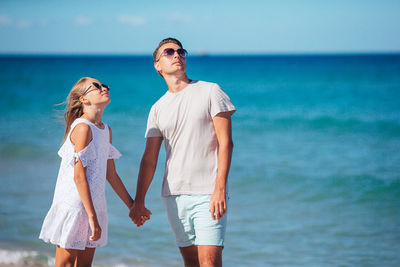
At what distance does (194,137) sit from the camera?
3.45 m

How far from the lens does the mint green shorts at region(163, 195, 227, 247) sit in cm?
334

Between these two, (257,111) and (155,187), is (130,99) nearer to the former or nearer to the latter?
(257,111)

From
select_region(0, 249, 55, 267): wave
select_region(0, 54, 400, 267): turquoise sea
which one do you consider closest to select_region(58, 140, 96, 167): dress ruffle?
select_region(0, 54, 400, 267): turquoise sea

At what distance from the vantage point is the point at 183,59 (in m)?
3.58

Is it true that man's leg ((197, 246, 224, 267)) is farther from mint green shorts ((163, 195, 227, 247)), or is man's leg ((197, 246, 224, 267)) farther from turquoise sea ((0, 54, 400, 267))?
turquoise sea ((0, 54, 400, 267))

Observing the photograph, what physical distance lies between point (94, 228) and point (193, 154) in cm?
77

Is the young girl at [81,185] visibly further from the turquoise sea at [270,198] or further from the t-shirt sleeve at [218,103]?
the t-shirt sleeve at [218,103]

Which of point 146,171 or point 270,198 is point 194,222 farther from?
Result: point 270,198

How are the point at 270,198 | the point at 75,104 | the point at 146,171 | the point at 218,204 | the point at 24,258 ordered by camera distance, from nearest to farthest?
1. the point at 218,204
2. the point at 75,104
3. the point at 146,171
4. the point at 24,258
5. the point at 270,198

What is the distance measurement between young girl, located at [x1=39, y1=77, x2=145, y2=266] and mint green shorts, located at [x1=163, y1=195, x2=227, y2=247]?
47 centimetres

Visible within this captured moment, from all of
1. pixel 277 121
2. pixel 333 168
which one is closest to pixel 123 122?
pixel 277 121

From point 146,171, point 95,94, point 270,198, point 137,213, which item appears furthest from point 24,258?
point 270,198

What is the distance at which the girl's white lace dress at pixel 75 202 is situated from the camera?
319cm

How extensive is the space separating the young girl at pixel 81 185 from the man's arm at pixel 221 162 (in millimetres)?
699
